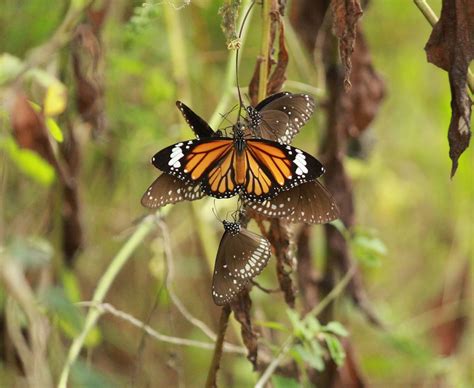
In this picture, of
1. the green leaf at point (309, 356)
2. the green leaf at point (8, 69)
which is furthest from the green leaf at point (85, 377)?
the green leaf at point (8, 69)

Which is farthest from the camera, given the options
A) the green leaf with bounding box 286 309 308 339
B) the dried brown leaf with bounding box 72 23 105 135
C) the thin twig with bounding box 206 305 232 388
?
the dried brown leaf with bounding box 72 23 105 135

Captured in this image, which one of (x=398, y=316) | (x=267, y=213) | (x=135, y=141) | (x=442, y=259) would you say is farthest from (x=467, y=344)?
(x=267, y=213)

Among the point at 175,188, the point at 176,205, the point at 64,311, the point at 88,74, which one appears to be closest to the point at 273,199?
the point at 175,188

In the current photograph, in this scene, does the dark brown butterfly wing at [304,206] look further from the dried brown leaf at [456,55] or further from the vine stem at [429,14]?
the vine stem at [429,14]

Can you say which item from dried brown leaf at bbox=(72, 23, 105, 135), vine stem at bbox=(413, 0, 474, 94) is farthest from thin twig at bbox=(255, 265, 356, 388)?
dried brown leaf at bbox=(72, 23, 105, 135)

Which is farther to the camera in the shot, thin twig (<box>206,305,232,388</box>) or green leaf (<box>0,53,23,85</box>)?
green leaf (<box>0,53,23,85</box>)

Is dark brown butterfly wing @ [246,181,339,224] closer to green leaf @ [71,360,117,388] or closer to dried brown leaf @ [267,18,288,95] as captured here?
dried brown leaf @ [267,18,288,95]

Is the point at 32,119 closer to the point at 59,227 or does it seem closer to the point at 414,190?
the point at 59,227
